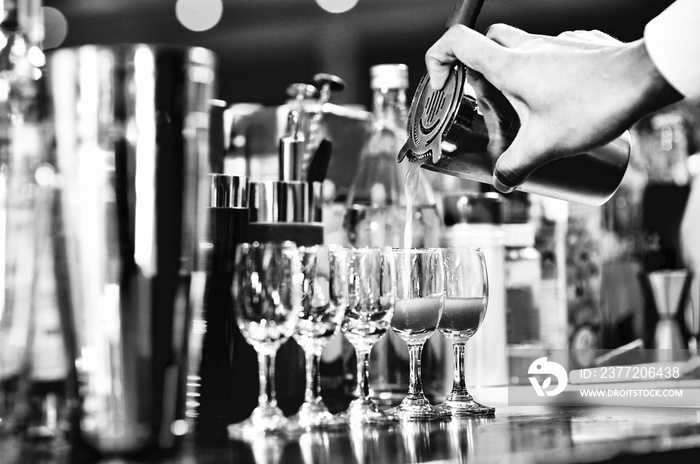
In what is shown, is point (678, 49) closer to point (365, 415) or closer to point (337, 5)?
point (365, 415)

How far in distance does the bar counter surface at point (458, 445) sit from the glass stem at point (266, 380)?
48 mm

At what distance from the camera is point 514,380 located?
→ 3.49ft

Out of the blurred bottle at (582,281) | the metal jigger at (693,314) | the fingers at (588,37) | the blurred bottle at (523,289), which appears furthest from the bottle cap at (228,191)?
the metal jigger at (693,314)

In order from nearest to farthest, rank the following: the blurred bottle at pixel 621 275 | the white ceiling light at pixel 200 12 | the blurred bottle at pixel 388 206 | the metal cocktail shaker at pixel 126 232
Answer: the metal cocktail shaker at pixel 126 232 → the blurred bottle at pixel 388 206 → the blurred bottle at pixel 621 275 → the white ceiling light at pixel 200 12

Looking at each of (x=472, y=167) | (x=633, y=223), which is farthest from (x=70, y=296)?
(x=633, y=223)

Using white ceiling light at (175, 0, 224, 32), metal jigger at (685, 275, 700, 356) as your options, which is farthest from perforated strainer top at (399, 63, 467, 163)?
white ceiling light at (175, 0, 224, 32)

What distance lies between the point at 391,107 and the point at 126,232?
24.9 inches

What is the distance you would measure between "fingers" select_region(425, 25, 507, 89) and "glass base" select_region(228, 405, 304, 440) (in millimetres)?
333

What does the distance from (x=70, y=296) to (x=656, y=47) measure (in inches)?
19.4

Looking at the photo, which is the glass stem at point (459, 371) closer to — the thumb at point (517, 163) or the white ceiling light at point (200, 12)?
the thumb at point (517, 163)

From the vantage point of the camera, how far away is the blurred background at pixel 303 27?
2.57 meters

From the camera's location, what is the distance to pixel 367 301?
2.75ft

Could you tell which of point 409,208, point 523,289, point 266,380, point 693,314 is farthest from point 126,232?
point 693,314

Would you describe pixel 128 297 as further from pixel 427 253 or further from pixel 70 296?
pixel 427 253
